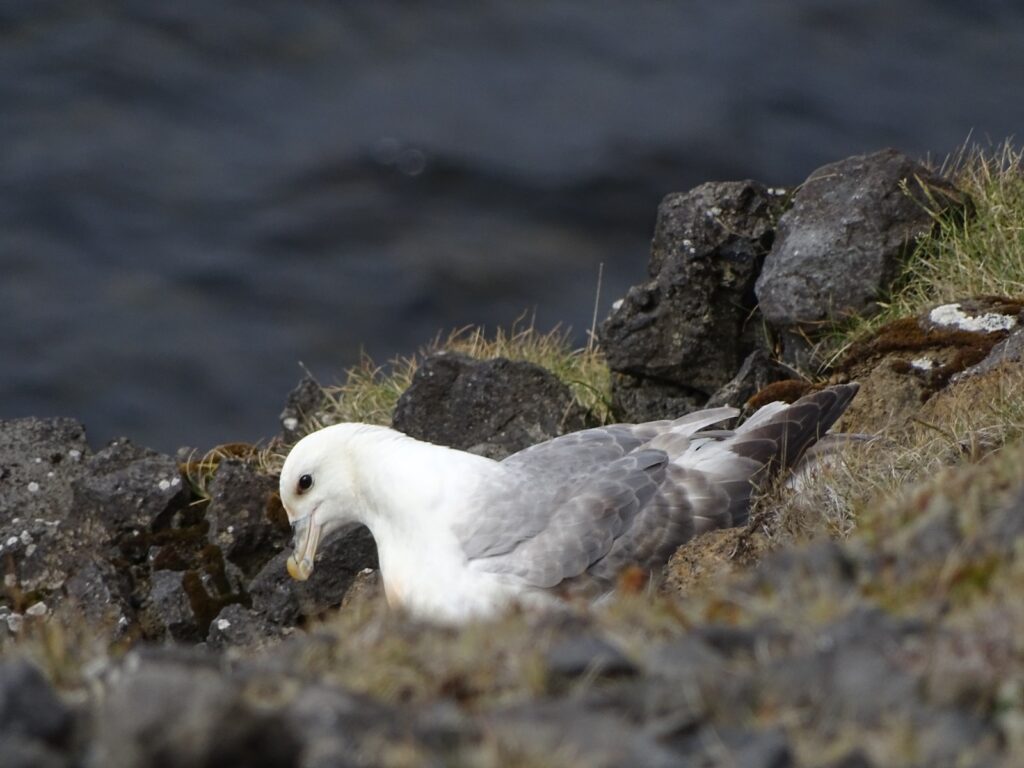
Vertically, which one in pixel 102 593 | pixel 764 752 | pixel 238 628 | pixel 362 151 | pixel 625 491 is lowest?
pixel 238 628

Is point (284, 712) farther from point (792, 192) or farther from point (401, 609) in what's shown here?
point (792, 192)

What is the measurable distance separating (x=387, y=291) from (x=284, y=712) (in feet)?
47.3

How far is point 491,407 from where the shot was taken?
718 cm

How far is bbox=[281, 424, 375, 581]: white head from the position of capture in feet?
19.0

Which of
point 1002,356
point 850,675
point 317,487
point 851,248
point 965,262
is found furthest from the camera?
point 851,248

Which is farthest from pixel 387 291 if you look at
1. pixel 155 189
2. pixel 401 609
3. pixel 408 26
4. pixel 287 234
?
pixel 401 609

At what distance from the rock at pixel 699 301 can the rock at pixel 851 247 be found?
0.22 metres

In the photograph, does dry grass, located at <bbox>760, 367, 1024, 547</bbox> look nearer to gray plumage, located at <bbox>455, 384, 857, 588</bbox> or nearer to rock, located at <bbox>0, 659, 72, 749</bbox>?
gray plumage, located at <bbox>455, 384, 857, 588</bbox>

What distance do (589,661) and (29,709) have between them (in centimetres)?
109

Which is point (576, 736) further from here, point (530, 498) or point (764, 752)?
point (530, 498)

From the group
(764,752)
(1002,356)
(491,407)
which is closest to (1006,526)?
(764,752)

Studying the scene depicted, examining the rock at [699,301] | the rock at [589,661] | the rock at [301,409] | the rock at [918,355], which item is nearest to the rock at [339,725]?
the rock at [589,661]

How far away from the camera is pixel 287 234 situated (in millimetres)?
18047

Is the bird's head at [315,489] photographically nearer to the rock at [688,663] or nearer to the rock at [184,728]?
the rock at [688,663]
